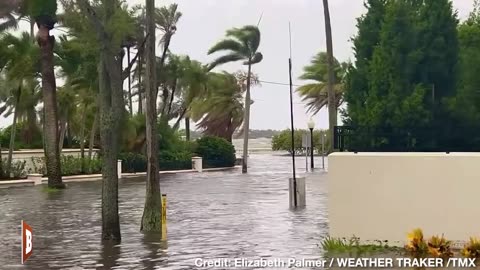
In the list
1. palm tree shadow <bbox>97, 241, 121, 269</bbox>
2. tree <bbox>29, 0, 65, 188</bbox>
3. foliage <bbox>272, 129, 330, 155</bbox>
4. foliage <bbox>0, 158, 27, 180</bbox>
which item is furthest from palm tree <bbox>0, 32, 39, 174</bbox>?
foliage <bbox>272, 129, 330, 155</bbox>

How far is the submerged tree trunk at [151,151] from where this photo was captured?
16.7 metres

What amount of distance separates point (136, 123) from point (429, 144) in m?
34.8

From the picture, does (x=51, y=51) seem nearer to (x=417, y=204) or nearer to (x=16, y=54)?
(x=16, y=54)

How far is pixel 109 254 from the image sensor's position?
44.5ft

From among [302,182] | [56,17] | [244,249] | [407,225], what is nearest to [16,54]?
[56,17]

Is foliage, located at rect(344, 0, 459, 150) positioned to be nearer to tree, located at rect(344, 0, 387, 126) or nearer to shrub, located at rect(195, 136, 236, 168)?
tree, located at rect(344, 0, 387, 126)

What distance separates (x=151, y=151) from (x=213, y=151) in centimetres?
3607

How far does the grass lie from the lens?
12.6 metres

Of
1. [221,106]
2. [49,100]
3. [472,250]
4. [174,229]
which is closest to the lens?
[472,250]

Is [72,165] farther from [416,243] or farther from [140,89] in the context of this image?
[416,243]

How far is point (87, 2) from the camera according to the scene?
597 inches

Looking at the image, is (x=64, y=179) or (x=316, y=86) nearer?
(x=64, y=179)

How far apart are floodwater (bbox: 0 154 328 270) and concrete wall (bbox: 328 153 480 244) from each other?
3.18 feet

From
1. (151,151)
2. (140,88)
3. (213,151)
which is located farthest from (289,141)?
(151,151)
